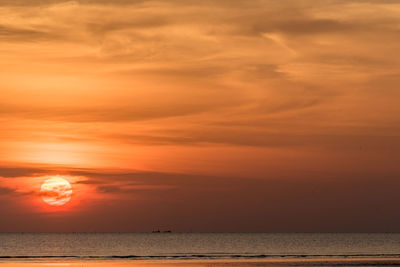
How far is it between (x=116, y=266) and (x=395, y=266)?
40577 millimetres

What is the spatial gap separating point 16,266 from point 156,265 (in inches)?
780

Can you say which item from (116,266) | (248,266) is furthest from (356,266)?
(116,266)

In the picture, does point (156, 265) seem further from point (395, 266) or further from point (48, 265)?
point (395, 266)

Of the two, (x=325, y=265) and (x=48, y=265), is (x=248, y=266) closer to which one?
(x=325, y=265)

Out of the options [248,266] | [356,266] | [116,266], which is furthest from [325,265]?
[116,266]

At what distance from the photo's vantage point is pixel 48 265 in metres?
112

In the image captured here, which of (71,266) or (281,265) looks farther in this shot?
(281,265)

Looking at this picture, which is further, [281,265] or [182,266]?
[281,265]

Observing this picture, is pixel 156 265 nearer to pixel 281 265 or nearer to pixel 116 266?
pixel 116 266

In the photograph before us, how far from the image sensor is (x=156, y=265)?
113 meters

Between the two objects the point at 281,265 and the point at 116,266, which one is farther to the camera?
the point at 281,265

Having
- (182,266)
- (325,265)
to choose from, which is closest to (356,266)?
(325,265)

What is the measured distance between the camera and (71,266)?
4272 inches

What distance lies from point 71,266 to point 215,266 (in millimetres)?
20125
